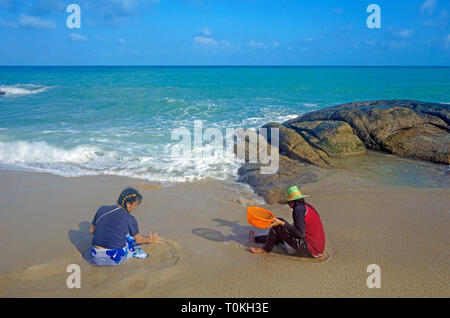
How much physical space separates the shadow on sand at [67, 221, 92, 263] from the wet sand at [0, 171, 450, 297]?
0.7 inches

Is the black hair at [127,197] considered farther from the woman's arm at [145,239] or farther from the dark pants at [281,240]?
the dark pants at [281,240]

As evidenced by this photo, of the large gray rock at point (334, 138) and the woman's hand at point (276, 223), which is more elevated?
the large gray rock at point (334, 138)

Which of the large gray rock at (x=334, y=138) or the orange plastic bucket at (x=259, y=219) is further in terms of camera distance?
the large gray rock at (x=334, y=138)

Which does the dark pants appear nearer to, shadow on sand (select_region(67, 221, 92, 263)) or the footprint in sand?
the footprint in sand

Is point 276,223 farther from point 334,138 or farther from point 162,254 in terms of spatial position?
point 334,138

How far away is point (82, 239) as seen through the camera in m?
4.88

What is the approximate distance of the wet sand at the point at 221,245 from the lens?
361 cm

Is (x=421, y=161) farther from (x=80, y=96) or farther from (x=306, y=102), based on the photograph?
(x=80, y=96)

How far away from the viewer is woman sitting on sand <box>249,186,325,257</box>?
3986 mm

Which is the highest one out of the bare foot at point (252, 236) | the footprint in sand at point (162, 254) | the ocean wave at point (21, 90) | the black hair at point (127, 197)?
the ocean wave at point (21, 90)

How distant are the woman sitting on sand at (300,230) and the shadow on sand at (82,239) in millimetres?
2512

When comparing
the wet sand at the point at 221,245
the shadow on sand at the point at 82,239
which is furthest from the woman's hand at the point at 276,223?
the shadow on sand at the point at 82,239

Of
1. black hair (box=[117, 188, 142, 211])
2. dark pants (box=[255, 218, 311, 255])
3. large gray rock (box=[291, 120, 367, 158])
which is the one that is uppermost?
large gray rock (box=[291, 120, 367, 158])

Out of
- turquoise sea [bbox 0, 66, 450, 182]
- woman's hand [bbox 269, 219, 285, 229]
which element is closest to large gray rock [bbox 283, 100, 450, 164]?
turquoise sea [bbox 0, 66, 450, 182]
